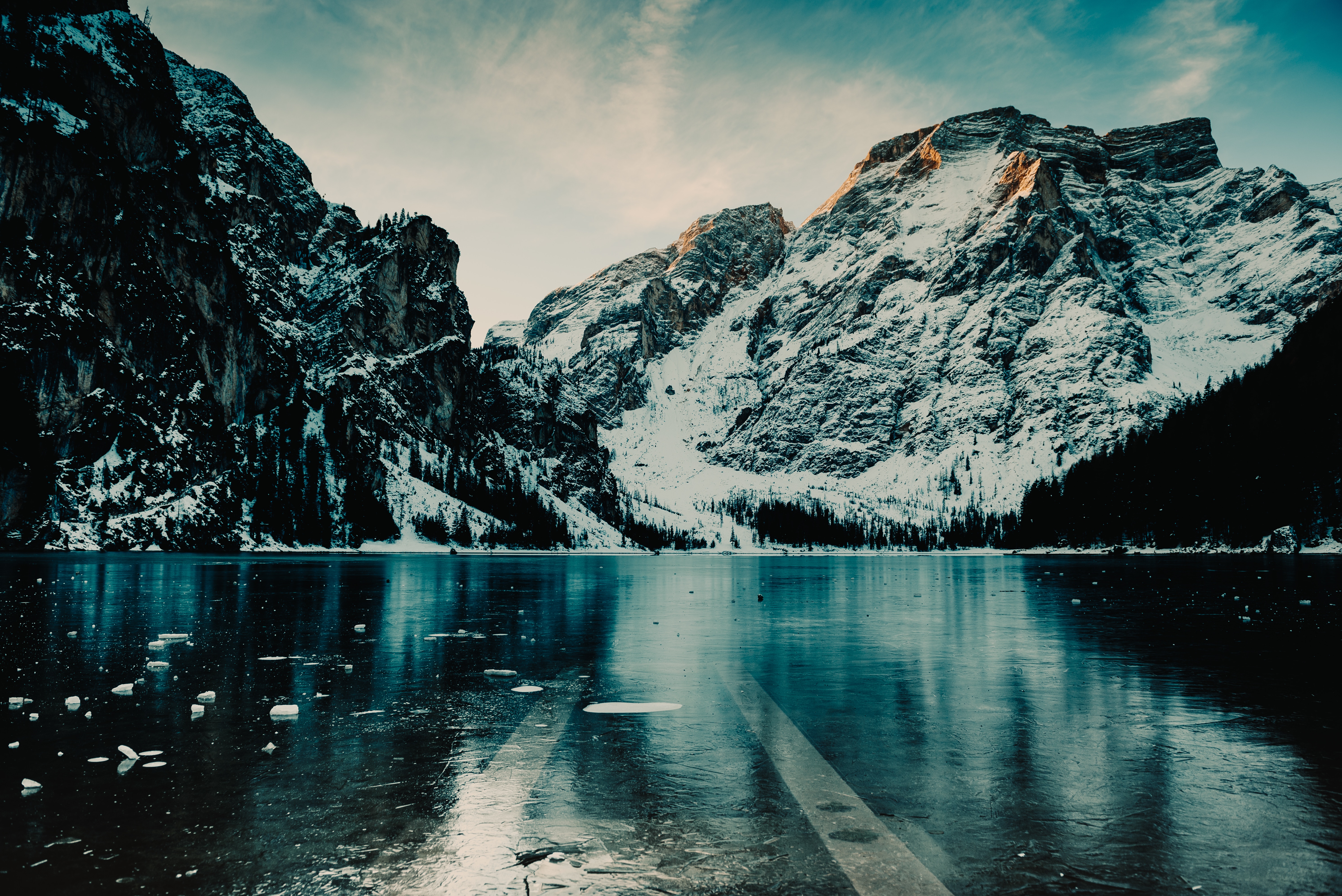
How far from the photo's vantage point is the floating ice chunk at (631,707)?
1461 centimetres

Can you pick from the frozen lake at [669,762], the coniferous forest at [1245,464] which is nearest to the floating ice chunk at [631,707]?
the frozen lake at [669,762]

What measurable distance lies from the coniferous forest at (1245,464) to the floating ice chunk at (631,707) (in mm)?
156062

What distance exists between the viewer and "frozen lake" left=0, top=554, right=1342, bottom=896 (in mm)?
7336

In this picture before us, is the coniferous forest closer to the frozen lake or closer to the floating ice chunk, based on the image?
the frozen lake

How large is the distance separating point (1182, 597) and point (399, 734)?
4837 centimetres

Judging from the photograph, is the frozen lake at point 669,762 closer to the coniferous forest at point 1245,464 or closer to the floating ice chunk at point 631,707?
the floating ice chunk at point 631,707

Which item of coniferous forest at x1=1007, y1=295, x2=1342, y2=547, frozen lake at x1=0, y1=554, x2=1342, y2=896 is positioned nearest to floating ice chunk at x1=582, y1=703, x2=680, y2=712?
frozen lake at x1=0, y1=554, x2=1342, y2=896

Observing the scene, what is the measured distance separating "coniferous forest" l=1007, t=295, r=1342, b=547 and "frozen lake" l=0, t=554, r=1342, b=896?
133 m

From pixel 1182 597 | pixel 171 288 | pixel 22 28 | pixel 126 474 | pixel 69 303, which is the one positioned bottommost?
pixel 1182 597

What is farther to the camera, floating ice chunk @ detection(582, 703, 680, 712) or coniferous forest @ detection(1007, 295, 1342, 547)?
coniferous forest @ detection(1007, 295, 1342, 547)

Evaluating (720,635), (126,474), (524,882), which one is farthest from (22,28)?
(524,882)

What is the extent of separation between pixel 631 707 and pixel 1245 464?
540 feet

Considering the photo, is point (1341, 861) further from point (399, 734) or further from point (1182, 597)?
point (1182, 597)

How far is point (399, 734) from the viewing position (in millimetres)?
12648
